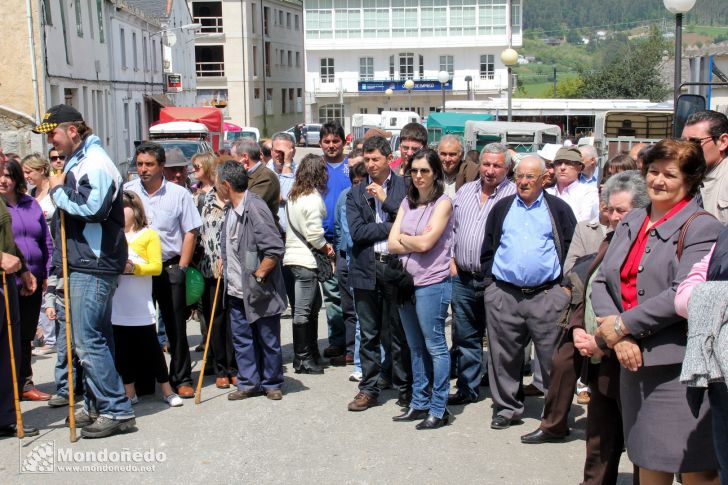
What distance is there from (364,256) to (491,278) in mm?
1001

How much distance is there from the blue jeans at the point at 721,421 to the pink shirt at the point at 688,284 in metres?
0.35

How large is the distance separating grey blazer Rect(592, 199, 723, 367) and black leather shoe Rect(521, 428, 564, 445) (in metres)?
2.01

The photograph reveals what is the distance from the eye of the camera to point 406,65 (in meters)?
71.1

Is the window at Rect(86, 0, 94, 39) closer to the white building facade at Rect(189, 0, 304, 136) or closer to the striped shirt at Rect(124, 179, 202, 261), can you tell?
the striped shirt at Rect(124, 179, 202, 261)

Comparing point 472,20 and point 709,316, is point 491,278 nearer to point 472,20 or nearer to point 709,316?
point 709,316

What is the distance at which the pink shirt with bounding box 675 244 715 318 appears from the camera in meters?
3.82

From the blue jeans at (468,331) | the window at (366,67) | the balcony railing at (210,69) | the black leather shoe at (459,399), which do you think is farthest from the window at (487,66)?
the black leather shoe at (459,399)

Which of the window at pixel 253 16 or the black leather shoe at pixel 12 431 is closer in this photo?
the black leather shoe at pixel 12 431

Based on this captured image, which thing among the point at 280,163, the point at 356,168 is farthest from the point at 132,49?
the point at 356,168

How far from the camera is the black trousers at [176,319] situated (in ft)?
24.1

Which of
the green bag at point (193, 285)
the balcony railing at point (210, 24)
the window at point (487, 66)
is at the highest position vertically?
the balcony railing at point (210, 24)

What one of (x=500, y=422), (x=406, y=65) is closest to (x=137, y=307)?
(x=500, y=422)

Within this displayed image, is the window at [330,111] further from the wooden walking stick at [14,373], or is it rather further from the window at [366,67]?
the wooden walking stick at [14,373]

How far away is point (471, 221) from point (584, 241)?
3.80ft
